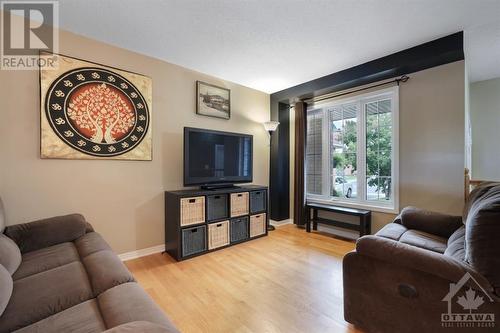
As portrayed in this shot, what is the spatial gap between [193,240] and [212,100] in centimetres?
203

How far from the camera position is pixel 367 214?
10.3 ft

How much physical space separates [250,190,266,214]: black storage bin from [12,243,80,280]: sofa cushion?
214 cm

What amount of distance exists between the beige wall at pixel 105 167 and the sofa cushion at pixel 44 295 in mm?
1135

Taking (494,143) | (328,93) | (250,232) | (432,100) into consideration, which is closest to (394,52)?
(432,100)

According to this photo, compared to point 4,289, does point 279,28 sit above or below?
above

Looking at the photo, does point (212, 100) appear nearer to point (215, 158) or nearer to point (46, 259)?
point (215, 158)

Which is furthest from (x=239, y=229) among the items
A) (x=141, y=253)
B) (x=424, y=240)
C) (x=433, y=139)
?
(x=433, y=139)

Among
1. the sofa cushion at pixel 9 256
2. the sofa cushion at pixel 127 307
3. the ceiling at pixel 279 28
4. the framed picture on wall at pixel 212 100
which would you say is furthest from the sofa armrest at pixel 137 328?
the framed picture on wall at pixel 212 100

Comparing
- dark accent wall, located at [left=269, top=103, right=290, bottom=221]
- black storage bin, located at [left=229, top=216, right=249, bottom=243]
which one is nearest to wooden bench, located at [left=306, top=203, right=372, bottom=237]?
dark accent wall, located at [left=269, top=103, right=290, bottom=221]

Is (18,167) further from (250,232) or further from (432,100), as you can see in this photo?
(432,100)

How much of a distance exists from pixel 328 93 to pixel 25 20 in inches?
149

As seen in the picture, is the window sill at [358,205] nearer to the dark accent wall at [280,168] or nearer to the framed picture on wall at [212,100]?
the dark accent wall at [280,168]

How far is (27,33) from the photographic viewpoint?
206 centimetres

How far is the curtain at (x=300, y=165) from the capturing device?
12.8 feet
